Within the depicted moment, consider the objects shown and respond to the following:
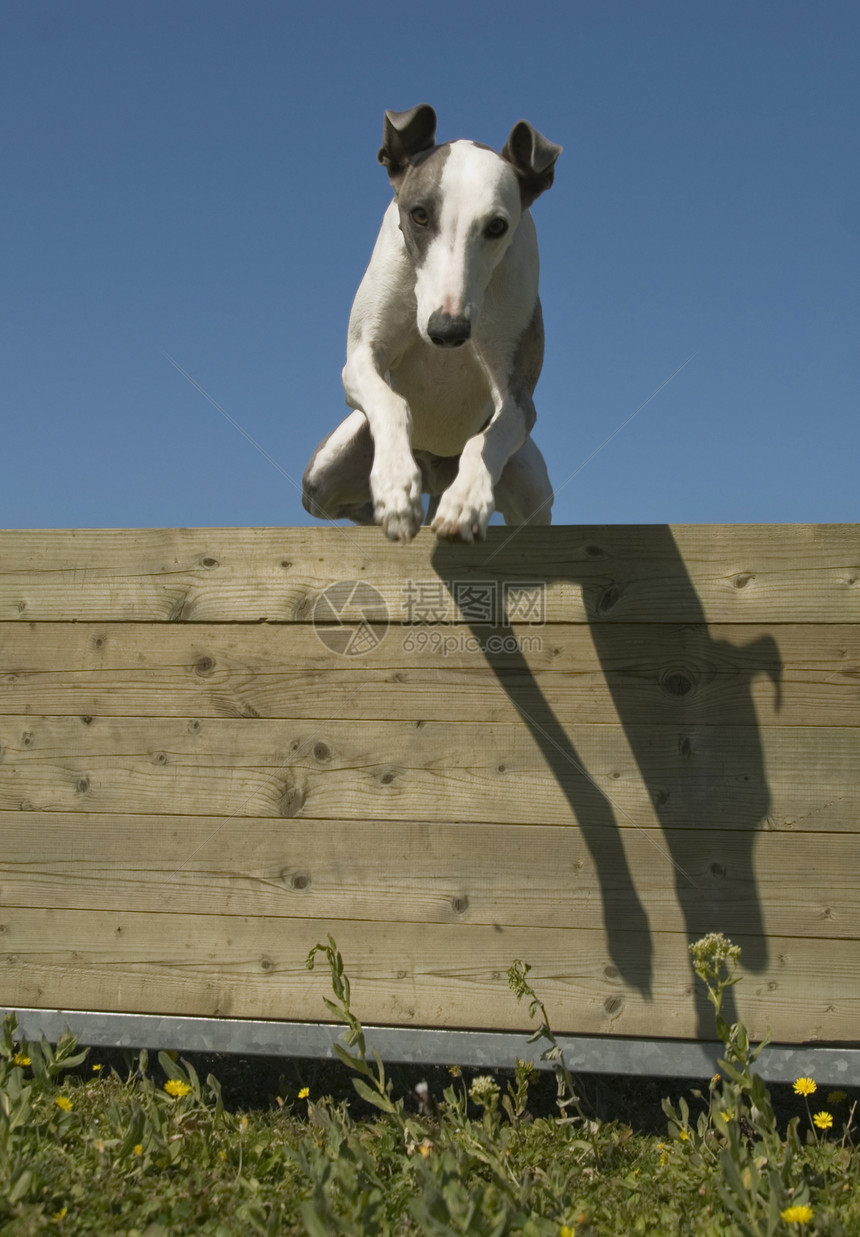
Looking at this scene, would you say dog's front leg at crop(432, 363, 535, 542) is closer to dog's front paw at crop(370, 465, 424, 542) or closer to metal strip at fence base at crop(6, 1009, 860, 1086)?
dog's front paw at crop(370, 465, 424, 542)

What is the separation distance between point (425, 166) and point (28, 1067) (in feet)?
9.67

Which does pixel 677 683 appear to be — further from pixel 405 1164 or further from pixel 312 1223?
pixel 312 1223

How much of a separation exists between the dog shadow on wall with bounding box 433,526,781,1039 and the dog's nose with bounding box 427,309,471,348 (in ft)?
2.45

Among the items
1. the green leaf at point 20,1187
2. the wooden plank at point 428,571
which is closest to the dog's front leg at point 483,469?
the wooden plank at point 428,571

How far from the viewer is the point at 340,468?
3861mm

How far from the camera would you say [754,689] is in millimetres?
2531

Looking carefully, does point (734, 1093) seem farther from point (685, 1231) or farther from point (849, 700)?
point (849, 700)

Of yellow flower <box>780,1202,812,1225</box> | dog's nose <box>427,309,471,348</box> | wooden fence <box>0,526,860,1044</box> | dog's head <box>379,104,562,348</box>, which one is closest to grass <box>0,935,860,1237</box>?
yellow flower <box>780,1202,812,1225</box>

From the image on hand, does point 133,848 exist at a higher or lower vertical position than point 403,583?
lower

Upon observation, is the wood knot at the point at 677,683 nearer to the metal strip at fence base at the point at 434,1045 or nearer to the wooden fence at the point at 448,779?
the wooden fence at the point at 448,779

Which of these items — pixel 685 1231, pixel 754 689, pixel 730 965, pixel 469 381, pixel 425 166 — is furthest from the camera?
pixel 469 381

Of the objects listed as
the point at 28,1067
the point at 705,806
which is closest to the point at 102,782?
the point at 28,1067

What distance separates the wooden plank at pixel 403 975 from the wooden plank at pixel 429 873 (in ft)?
0.14
